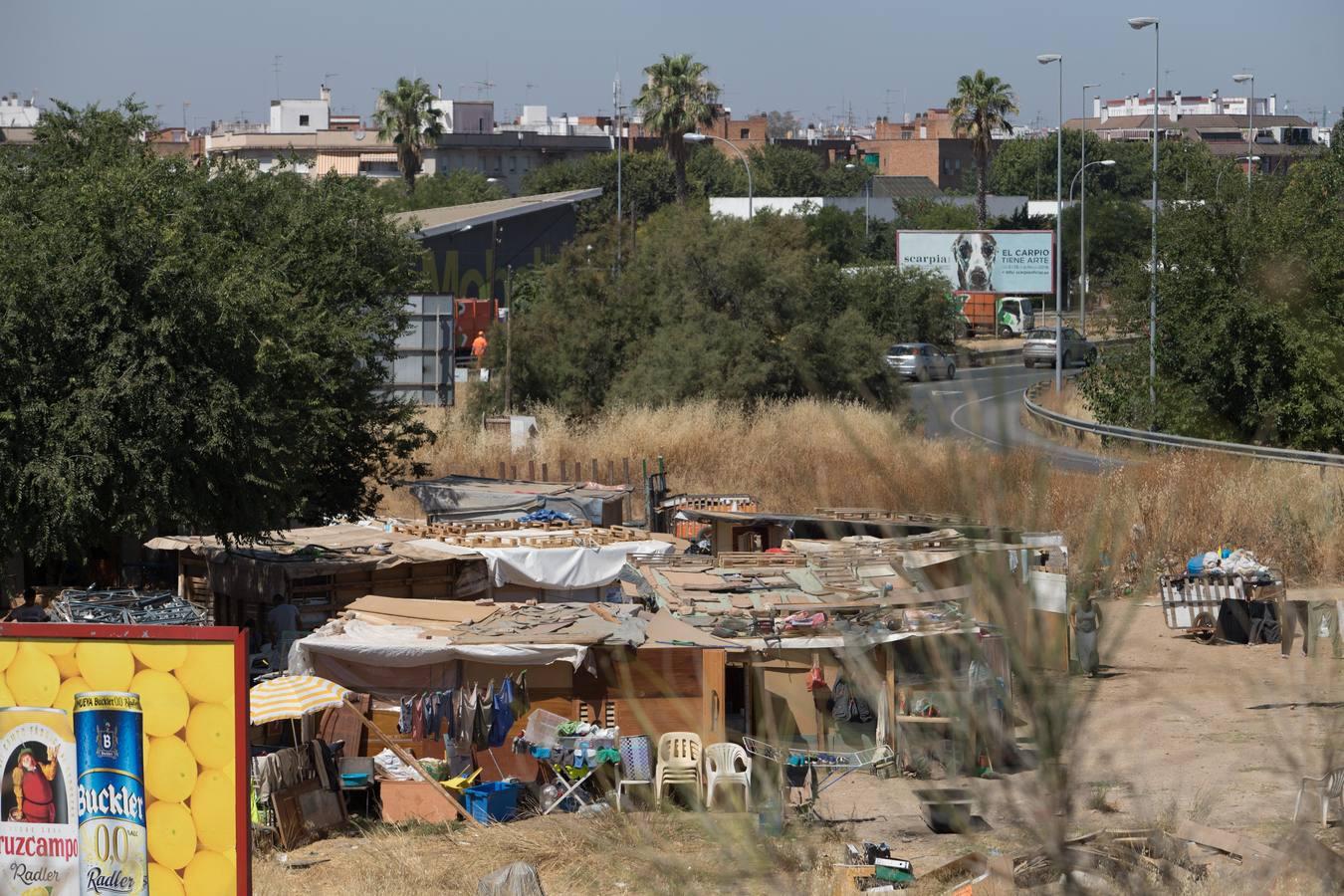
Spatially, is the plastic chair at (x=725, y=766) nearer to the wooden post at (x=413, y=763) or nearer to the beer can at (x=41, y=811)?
the wooden post at (x=413, y=763)

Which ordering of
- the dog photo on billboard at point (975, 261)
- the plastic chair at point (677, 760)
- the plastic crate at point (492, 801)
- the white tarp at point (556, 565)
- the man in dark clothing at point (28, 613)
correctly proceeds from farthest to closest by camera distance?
the dog photo on billboard at point (975, 261) < the white tarp at point (556, 565) < the man in dark clothing at point (28, 613) < the plastic crate at point (492, 801) < the plastic chair at point (677, 760)

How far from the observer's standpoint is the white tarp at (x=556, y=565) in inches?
694

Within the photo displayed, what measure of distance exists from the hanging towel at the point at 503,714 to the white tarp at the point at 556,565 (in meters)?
4.45

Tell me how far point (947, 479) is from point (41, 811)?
6182 mm

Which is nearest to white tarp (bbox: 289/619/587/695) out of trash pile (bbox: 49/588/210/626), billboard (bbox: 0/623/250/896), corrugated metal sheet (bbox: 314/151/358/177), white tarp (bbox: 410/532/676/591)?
trash pile (bbox: 49/588/210/626)

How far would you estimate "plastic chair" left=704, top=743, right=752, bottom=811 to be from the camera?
38.7 ft

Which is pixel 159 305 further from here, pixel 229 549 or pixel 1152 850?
pixel 1152 850

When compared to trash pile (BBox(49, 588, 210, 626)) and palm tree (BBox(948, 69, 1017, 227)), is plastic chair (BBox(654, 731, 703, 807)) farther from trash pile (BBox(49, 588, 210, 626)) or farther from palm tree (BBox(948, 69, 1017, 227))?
palm tree (BBox(948, 69, 1017, 227))

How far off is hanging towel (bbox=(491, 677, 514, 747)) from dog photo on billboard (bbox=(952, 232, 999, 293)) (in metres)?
52.9

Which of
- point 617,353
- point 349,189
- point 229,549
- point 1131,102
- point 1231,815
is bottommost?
point 1231,815

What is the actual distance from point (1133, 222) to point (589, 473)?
601 inches

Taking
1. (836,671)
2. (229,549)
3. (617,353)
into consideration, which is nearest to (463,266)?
(617,353)

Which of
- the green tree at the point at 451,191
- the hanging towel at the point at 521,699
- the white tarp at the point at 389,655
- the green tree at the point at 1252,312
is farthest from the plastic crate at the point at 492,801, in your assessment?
the green tree at the point at 451,191

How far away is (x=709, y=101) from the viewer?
224 ft
